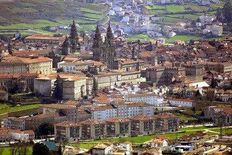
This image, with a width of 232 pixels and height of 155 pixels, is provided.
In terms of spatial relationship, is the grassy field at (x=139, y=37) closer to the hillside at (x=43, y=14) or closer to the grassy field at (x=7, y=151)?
the hillside at (x=43, y=14)

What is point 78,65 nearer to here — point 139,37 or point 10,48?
point 10,48

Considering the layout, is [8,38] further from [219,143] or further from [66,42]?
[219,143]

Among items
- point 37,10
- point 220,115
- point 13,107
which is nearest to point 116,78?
point 13,107

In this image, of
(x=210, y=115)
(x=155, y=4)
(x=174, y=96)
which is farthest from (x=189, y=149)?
(x=155, y=4)

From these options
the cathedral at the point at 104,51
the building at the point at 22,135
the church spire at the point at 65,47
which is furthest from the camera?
the church spire at the point at 65,47

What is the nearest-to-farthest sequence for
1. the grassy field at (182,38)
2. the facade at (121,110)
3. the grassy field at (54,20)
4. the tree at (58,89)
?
the facade at (121,110) < the tree at (58,89) < the grassy field at (182,38) < the grassy field at (54,20)

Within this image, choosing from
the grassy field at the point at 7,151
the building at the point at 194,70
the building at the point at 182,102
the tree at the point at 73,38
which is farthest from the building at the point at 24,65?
the grassy field at the point at 7,151

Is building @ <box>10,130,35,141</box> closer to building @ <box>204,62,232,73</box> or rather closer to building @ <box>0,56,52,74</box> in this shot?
building @ <box>0,56,52,74</box>

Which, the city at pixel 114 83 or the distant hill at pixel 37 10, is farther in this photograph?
the distant hill at pixel 37 10
